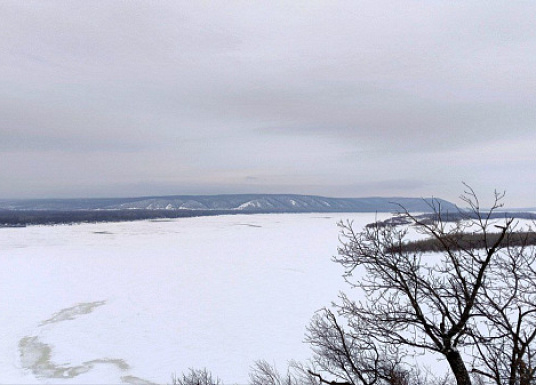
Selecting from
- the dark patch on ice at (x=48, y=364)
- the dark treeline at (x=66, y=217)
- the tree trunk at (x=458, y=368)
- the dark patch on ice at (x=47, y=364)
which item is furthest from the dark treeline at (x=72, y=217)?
the tree trunk at (x=458, y=368)

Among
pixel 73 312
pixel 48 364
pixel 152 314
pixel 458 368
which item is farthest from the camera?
pixel 73 312

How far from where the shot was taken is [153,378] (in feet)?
30.8

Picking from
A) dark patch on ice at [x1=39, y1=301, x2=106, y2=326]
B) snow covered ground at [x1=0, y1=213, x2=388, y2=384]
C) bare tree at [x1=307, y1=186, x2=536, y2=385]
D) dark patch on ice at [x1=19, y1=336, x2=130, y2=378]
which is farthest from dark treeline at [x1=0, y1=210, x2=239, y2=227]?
bare tree at [x1=307, y1=186, x2=536, y2=385]

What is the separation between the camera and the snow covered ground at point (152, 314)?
1003 cm

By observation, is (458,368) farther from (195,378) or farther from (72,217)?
(72,217)

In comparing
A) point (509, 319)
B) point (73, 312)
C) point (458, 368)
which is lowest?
point (73, 312)

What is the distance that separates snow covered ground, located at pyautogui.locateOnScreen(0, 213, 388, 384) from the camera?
10.0 m

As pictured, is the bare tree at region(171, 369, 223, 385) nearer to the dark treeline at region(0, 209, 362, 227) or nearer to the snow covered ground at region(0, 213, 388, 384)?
the snow covered ground at region(0, 213, 388, 384)

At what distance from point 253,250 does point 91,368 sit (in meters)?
23.6

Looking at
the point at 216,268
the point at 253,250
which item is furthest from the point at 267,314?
the point at 253,250

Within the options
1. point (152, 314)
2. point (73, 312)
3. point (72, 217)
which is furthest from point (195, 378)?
point (72, 217)

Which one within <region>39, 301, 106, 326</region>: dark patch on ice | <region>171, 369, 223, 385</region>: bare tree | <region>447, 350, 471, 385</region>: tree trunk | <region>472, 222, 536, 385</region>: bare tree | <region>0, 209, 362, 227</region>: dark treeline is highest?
<region>472, 222, 536, 385</region>: bare tree

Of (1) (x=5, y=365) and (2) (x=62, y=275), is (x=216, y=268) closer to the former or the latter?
(2) (x=62, y=275)

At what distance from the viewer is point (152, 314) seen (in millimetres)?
14664
